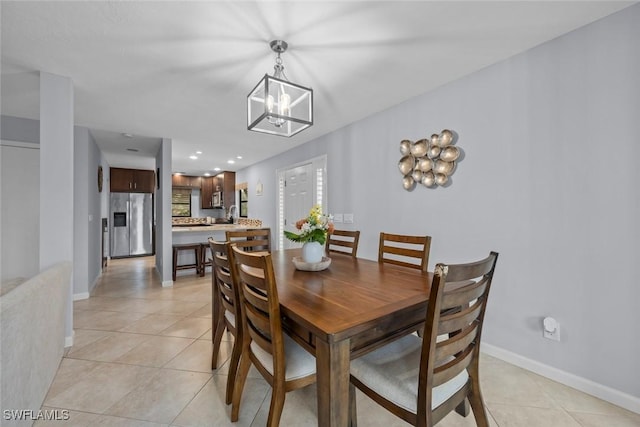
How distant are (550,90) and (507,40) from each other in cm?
46

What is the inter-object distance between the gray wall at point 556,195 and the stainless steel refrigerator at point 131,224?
22.1ft

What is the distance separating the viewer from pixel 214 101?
2820 millimetres

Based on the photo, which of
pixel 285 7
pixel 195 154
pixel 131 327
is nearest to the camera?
pixel 285 7

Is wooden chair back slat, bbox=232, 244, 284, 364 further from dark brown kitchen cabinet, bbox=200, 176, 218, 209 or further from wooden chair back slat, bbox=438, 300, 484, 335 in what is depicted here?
dark brown kitchen cabinet, bbox=200, 176, 218, 209

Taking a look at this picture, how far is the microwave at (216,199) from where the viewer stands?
7875 millimetres

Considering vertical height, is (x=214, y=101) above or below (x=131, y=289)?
above

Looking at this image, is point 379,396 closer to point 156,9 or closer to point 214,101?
point 156,9

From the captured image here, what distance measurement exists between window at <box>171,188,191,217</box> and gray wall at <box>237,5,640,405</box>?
749 cm

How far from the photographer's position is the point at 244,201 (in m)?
7.12

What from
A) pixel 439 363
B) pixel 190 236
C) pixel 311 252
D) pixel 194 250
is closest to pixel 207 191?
pixel 190 236

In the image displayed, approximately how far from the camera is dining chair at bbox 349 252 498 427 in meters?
0.93

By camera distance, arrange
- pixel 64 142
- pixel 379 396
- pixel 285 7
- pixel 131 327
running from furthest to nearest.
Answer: pixel 131 327 < pixel 64 142 < pixel 285 7 < pixel 379 396

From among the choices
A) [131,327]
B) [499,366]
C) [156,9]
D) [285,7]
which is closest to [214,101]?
[156,9]

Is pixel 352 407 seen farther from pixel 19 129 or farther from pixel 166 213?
pixel 19 129
